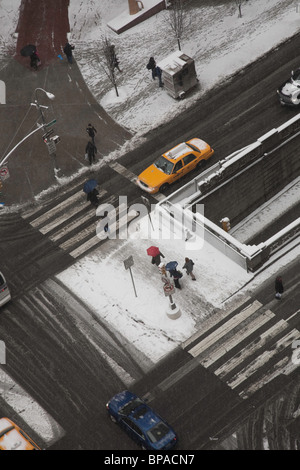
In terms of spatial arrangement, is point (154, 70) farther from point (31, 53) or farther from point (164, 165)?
point (164, 165)

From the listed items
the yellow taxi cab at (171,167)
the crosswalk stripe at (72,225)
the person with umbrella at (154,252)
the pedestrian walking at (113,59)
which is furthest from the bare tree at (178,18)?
the person with umbrella at (154,252)

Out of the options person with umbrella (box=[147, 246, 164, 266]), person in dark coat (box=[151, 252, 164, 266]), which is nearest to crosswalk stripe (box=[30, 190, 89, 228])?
person in dark coat (box=[151, 252, 164, 266])

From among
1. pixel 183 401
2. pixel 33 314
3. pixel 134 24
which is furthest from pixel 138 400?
pixel 134 24

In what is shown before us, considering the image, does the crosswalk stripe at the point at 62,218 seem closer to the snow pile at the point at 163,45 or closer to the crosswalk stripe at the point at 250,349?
the snow pile at the point at 163,45

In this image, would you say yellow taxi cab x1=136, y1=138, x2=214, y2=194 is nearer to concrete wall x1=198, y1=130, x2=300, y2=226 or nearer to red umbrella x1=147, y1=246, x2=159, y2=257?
concrete wall x1=198, y1=130, x2=300, y2=226

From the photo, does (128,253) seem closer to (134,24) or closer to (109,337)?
(109,337)

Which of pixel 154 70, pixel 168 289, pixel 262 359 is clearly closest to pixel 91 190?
pixel 168 289
